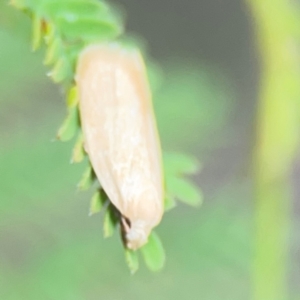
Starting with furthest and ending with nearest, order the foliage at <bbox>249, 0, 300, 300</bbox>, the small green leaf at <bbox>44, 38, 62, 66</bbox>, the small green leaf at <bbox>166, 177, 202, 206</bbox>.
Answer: the foliage at <bbox>249, 0, 300, 300</bbox> < the small green leaf at <bbox>166, 177, 202, 206</bbox> < the small green leaf at <bbox>44, 38, 62, 66</bbox>

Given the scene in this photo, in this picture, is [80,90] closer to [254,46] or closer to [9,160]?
[9,160]

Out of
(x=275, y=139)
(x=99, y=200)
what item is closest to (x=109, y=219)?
(x=99, y=200)

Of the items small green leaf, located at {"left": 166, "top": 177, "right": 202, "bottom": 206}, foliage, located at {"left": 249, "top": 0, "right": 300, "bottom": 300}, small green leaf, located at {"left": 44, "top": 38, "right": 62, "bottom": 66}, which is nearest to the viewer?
small green leaf, located at {"left": 44, "top": 38, "right": 62, "bottom": 66}

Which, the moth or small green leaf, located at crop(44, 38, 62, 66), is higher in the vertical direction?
small green leaf, located at crop(44, 38, 62, 66)

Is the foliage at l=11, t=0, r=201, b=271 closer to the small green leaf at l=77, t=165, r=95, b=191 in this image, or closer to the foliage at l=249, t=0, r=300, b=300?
the small green leaf at l=77, t=165, r=95, b=191

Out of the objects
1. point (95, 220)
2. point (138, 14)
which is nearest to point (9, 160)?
point (95, 220)

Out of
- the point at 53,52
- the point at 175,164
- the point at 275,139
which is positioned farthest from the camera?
the point at 275,139

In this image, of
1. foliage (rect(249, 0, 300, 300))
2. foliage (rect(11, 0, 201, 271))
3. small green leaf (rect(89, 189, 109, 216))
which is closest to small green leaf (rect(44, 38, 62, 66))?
foliage (rect(11, 0, 201, 271))

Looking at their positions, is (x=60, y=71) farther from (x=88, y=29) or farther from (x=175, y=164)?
(x=175, y=164)

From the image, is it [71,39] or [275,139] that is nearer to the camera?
[71,39]
